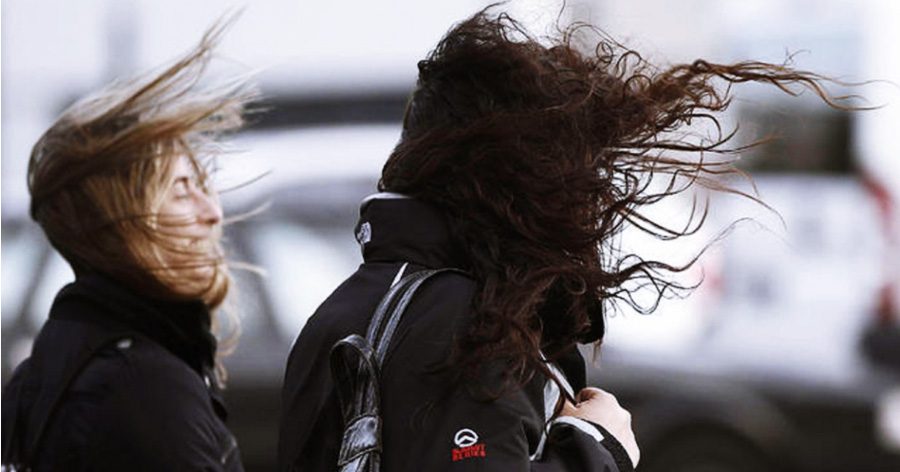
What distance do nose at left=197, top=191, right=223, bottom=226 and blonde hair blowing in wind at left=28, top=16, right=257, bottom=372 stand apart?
3 centimetres

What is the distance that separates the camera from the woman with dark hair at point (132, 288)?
3.04 meters

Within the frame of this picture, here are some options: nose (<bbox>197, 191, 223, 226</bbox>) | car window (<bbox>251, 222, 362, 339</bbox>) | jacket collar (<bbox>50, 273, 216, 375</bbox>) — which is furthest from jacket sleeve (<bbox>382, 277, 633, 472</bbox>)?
car window (<bbox>251, 222, 362, 339</bbox>)

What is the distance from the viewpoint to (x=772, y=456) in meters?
8.30

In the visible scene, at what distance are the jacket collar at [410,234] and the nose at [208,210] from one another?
1043 millimetres

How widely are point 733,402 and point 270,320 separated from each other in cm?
229

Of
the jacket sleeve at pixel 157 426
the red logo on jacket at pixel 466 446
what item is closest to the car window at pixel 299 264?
the jacket sleeve at pixel 157 426

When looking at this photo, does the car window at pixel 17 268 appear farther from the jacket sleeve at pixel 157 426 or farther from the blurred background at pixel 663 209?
the jacket sleeve at pixel 157 426

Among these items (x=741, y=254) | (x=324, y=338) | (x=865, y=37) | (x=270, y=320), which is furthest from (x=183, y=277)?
(x=865, y=37)

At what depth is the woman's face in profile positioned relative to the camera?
3363 mm

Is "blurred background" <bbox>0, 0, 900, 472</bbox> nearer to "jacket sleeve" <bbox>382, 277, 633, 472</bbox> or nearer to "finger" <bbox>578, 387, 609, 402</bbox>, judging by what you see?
"finger" <bbox>578, 387, 609, 402</bbox>

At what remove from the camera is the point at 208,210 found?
344 cm

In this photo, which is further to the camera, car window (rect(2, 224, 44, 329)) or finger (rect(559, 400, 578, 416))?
car window (rect(2, 224, 44, 329))

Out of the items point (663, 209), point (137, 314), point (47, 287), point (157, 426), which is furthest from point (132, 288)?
point (663, 209)

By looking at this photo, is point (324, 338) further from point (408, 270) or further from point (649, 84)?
point (649, 84)
